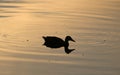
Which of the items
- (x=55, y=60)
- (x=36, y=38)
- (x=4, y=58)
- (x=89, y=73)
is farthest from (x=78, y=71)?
(x=36, y=38)

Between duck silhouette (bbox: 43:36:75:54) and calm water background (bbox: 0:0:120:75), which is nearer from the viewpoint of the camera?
calm water background (bbox: 0:0:120:75)

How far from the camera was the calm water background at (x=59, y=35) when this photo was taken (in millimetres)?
13766

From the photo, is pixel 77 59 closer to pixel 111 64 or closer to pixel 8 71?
pixel 111 64

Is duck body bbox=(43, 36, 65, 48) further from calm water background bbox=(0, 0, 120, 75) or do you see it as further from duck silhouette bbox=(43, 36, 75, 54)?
calm water background bbox=(0, 0, 120, 75)

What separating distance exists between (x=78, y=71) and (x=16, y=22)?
329 inches

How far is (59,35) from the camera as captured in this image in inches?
733

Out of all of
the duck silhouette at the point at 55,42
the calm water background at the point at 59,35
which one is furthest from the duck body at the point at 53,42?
the calm water background at the point at 59,35

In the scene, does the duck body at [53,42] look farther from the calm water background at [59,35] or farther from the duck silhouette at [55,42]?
the calm water background at [59,35]

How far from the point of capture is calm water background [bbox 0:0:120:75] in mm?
13766

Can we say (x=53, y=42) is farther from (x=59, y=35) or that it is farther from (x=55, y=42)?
(x=59, y=35)

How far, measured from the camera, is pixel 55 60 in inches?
571

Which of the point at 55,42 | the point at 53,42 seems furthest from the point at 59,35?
the point at 55,42

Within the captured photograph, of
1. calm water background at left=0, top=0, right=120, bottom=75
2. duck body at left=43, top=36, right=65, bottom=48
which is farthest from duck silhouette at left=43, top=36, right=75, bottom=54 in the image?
calm water background at left=0, top=0, right=120, bottom=75

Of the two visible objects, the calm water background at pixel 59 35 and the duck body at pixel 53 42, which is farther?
the duck body at pixel 53 42
